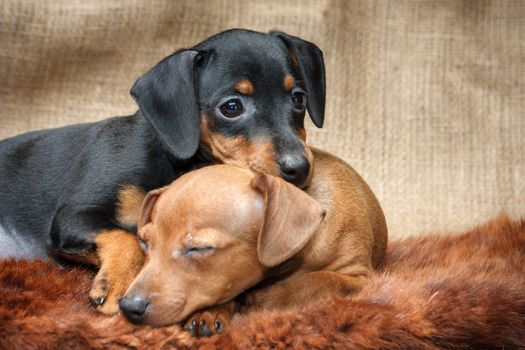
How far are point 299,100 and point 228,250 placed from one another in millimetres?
1129

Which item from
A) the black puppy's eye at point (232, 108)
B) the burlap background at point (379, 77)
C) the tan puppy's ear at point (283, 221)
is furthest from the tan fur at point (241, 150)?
the burlap background at point (379, 77)

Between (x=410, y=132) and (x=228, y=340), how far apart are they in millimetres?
3253

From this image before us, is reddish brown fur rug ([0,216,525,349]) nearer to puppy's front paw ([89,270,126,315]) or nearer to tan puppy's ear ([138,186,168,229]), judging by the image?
puppy's front paw ([89,270,126,315])

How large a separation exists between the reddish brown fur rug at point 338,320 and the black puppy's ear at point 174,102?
811 mm

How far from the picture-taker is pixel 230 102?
3.88 m

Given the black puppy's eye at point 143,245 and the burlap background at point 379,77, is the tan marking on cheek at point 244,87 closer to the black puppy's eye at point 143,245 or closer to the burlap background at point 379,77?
the black puppy's eye at point 143,245

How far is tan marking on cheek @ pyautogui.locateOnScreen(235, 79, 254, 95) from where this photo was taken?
3857mm

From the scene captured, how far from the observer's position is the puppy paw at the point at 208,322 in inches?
122

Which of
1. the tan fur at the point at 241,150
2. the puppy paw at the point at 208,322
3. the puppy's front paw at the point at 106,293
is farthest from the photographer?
the tan fur at the point at 241,150

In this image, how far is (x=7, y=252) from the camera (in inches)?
169

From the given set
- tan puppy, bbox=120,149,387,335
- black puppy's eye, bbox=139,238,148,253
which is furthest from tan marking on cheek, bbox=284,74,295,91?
black puppy's eye, bbox=139,238,148,253

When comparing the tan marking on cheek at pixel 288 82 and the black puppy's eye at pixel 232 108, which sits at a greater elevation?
the tan marking on cheek at pixel 288 82

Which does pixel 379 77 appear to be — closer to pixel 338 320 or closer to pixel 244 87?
pixel 244 87

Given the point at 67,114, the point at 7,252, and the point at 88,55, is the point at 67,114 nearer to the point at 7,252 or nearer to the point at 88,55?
the point at 88,55
